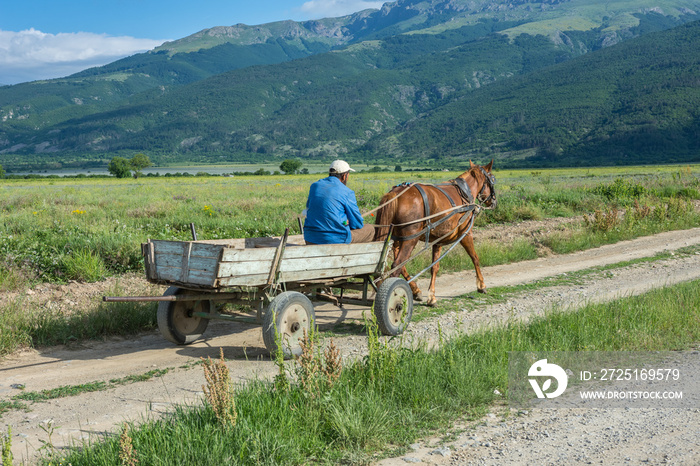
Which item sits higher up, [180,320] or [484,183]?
[484,183]

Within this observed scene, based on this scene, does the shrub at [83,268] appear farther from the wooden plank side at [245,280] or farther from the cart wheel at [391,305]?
the cart wheel at [391,305]

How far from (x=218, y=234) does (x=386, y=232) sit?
6.39 meters

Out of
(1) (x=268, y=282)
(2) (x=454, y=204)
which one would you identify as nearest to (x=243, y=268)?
(1) (x=268, y=282)

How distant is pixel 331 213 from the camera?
7309 mm

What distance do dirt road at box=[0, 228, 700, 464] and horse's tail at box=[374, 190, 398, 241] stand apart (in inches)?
51.4

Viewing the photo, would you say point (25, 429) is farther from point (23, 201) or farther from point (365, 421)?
point (23, 201)

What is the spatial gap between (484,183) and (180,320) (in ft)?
20.6

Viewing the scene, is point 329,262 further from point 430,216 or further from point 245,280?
point 430,216

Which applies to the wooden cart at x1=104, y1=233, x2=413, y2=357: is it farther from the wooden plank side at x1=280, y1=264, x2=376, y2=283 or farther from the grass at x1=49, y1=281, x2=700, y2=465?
the grass at x1=49, y1=281, x2=700, y2=465

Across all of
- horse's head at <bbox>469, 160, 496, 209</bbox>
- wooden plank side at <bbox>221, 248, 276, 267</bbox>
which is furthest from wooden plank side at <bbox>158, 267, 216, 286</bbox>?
horse's head at <bbox>469, 160, 496, 209</bbox>

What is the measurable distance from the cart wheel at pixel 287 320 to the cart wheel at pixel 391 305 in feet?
3.37

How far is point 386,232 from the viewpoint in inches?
341

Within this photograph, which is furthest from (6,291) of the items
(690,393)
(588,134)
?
(588,134)

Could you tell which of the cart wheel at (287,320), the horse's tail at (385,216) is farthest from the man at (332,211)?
the cart wheel at (287,320)
